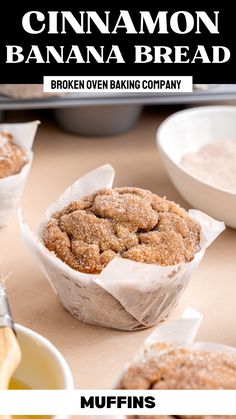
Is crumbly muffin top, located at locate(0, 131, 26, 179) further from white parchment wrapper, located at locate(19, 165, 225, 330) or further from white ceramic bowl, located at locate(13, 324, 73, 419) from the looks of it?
white ceramic bowl, located at locate(13, 324, 73, 419)

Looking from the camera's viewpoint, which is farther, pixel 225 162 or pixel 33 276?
pixel 225 162

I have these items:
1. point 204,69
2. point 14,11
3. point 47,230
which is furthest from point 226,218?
point 14,11

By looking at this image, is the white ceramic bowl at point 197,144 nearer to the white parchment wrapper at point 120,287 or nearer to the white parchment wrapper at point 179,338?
the white parchment wrapper at point 120,287

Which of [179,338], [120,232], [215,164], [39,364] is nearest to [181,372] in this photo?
[179,338]

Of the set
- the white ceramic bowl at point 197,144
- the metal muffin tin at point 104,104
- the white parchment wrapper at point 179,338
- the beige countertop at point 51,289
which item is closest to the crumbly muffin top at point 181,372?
the white parchment wrapper at point 179,338

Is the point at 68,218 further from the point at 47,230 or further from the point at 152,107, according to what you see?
the point at 152,107

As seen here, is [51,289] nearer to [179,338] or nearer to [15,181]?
[15,181]
